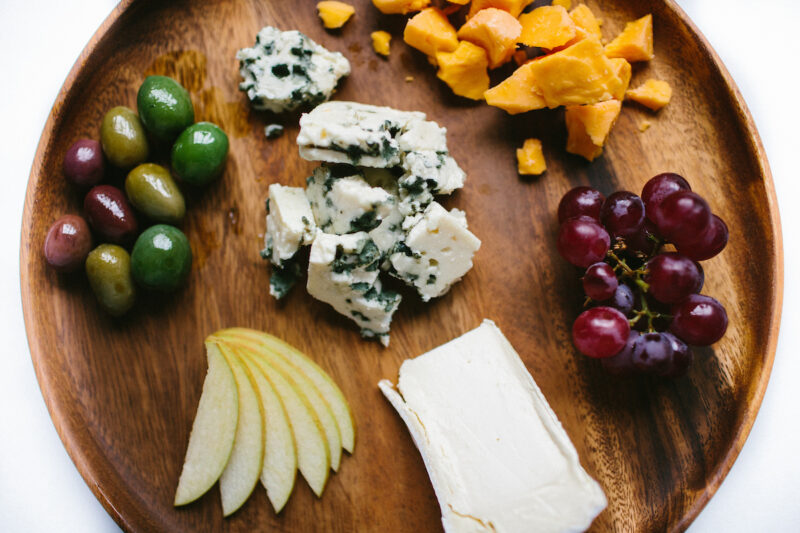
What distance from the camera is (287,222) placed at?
1436 mm

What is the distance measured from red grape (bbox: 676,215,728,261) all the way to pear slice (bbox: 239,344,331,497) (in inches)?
42.4

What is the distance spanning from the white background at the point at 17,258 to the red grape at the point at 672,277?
60 centimetres

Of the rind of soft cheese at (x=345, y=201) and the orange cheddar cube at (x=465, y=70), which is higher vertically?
the orange cheddar cube at (x=465, y=70)

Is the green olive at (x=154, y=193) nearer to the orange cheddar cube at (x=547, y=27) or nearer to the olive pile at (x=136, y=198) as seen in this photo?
the olive pile at (x=136, y=198)

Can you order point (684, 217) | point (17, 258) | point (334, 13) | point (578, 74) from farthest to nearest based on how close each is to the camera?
1. point (17, 258)
2. point (334, 13)
3. point (578, 74)
4. point (684, 217)

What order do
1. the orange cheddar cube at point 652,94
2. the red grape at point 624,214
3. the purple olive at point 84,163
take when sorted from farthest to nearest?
1. the orange cheddar cube at point 652,94
2. the purple olive at point 84,163
3. the red grape at point 624,214

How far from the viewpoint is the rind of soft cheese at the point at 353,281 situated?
4.66 feet

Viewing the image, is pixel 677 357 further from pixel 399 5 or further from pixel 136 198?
pixel 136 198

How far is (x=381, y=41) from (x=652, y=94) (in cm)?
82

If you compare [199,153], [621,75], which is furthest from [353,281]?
[621,75]

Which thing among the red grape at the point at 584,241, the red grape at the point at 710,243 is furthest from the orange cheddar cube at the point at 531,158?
the red grape at the point at 710,243

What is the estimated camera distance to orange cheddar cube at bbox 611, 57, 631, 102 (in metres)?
1.53

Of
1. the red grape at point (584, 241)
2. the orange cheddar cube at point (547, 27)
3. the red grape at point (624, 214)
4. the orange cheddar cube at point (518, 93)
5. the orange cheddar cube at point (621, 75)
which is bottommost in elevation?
the red grape at point (584, 241)

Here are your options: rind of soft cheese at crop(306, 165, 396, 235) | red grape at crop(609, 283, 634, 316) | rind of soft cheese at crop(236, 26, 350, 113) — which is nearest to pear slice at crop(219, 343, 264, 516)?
rind of soft cheese at crop(306, 165, 396, 235)
